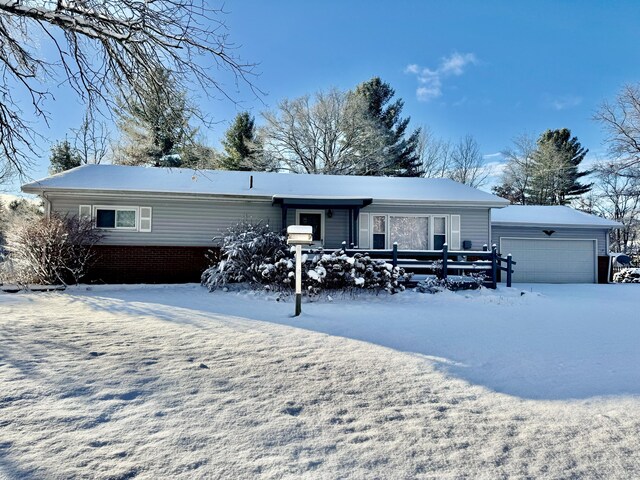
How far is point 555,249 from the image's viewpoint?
1492cm

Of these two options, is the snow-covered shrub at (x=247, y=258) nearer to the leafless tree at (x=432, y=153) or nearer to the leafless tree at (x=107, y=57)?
the leafless tree at (x=107, y=57)

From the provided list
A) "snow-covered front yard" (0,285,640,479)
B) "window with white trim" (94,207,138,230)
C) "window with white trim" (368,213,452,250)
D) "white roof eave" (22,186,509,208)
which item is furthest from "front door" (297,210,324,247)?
"snow-covered front yard" (0,285,640,479)

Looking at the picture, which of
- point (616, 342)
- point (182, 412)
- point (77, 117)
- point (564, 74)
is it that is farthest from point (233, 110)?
point (564, 74)

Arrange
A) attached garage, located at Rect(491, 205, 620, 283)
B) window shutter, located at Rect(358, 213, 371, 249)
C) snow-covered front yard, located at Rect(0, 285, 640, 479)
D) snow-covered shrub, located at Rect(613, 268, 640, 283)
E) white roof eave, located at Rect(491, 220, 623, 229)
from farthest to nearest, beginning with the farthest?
snow-covered shrub, located at Rect(613, 268, 640, 283)
attached garage, located at Rect(491, 205, 620, 283)
white roof eave, located at Rect(491, 220, 623, 229)
window shutter, located at Rect(358, 213, 371, 249)
snow-covered front yard, located at Rect(0, 285, 640, 479)

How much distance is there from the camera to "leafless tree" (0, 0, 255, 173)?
5.77 meters

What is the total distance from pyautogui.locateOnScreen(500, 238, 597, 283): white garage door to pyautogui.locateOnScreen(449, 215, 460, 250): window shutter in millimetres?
2951

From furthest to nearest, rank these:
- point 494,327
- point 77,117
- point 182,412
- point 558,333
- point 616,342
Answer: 1. point 77,117
2. point 494,327
3. point 558,333
4. point 616,342
5. point 182,412

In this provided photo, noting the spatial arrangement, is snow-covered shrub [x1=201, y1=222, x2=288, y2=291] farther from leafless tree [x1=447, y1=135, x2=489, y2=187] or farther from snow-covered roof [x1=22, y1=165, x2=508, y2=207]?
leafless tree [x1=447, y1=135, x2=489, y2=187]

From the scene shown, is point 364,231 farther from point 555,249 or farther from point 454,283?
point 555,249

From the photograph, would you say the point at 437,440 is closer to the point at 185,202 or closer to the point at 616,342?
the point at 616,342

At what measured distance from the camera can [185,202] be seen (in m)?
12.1

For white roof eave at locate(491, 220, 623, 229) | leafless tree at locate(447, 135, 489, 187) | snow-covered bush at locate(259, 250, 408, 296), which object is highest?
leafless tree at locate(447, 135, 489, 187)

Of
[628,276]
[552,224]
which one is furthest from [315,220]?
[628,276]

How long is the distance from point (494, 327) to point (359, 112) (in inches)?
844
